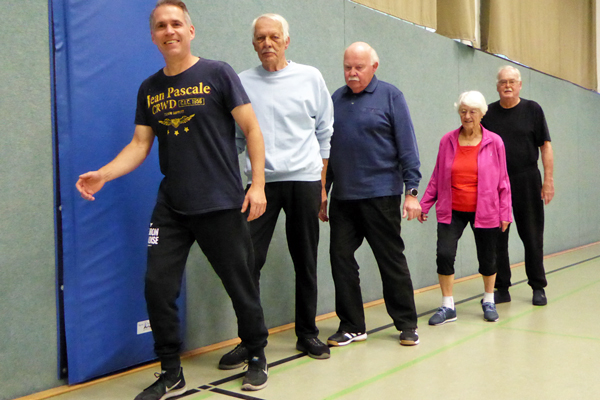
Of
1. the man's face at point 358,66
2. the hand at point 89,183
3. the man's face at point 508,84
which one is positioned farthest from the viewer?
the man's face at point 508,84

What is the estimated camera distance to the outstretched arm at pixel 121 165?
197cm

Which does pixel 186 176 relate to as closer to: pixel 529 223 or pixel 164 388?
pixel 164 388

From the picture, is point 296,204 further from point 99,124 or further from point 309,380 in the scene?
point 99,124

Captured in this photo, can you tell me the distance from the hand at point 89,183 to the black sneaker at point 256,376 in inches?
34.4

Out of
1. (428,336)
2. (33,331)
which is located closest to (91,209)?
(33,331)

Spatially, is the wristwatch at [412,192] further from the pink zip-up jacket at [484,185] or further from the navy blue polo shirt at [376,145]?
the pink zip-up jacket at [484,185]

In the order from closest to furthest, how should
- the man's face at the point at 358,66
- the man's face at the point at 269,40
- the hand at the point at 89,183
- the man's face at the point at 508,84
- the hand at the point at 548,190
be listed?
1. the hand at the point at 89,183
2. the man's face at the point at 269,40
3. the man's face at the point at 358,66
4. the man's face at the point at 508,84
5. the hand at the point at 548,190

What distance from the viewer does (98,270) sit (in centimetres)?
229

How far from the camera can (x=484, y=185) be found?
3178 mm

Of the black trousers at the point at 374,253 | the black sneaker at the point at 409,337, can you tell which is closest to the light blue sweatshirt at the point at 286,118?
the black trousers at the point at 374,253

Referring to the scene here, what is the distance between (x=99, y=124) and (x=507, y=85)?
2603mm

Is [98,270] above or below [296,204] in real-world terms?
below

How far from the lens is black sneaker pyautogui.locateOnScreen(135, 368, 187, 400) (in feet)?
6.61

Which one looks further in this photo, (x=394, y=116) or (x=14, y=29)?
(x=394, y=116)
